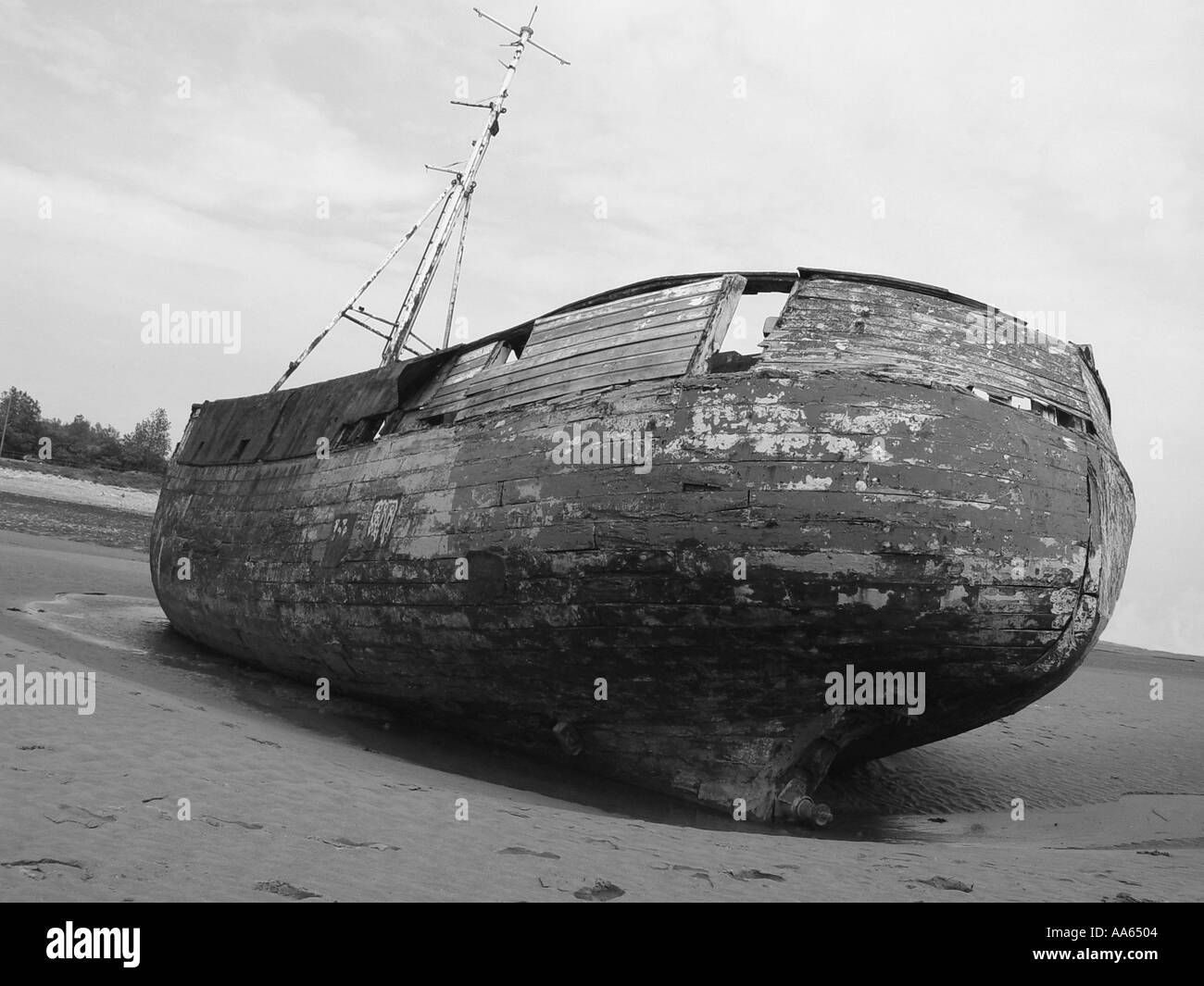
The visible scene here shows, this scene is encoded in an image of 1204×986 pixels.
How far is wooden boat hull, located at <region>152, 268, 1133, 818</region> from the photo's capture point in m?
6.28

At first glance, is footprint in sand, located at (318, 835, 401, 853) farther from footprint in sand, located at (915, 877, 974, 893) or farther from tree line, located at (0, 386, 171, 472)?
tree line, located at (0, 386, 171, 472)

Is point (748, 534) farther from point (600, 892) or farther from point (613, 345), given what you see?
point (600, 892)

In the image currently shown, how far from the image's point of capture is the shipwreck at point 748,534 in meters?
6.30

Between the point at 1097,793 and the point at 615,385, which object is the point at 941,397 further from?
the point at 1097,793

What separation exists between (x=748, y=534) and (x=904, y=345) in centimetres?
186

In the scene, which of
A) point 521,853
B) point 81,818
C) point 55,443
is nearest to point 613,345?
point 521,853

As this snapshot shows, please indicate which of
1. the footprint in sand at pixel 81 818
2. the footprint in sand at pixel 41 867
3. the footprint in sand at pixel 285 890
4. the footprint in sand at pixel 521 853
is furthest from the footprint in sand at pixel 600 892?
the footprint in sand at pixel 81 818

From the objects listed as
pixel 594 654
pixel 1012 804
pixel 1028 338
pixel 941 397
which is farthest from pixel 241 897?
pixel 1012 804

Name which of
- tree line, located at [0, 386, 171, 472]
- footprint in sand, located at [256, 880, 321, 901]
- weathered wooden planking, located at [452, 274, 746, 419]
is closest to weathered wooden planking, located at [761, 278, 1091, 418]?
weathered wooden planking, located at [452, 274, 746, 419]

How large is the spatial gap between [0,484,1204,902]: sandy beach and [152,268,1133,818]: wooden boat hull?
67 cm

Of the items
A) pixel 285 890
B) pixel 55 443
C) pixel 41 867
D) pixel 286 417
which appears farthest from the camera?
pixel 55 443

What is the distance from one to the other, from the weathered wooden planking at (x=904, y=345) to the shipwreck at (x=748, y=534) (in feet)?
0.08

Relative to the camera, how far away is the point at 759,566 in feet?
20.8

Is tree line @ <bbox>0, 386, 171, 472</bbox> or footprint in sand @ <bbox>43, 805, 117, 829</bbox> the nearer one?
footprint in sand @ <bbox>43, 805, 117, 829</bbox>
